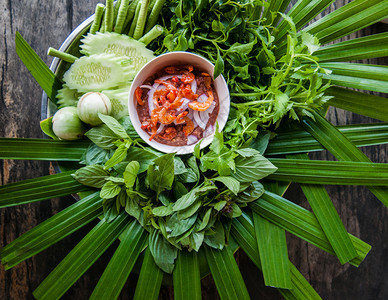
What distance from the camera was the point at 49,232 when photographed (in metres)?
0.93

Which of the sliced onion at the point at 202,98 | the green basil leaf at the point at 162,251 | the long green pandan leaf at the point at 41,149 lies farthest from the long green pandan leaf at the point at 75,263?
the sliced onion at the point at 202,98

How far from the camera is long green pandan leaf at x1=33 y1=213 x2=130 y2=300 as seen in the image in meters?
0.90

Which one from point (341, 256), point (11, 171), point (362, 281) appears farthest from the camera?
point (362, 281)

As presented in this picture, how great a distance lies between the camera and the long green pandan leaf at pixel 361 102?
37.3 inches

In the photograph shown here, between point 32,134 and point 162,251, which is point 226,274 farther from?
point 32,134

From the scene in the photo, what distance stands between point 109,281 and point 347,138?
78cm

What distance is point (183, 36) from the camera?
94 cm

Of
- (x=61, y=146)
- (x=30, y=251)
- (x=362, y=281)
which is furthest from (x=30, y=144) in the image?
(x=362, y=281)

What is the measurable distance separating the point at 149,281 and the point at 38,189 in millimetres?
405

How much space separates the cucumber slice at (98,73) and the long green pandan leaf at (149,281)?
1.72ft

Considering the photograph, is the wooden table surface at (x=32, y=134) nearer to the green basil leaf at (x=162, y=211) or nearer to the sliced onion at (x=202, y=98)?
the green basil leaf at (x=162, y=211)

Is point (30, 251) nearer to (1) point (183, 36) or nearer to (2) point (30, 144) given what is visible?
(2) point (30, 144)

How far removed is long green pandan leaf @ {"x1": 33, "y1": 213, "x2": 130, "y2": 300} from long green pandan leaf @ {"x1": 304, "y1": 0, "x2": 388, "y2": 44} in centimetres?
84

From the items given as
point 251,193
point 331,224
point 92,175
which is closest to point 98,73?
point 92,175
